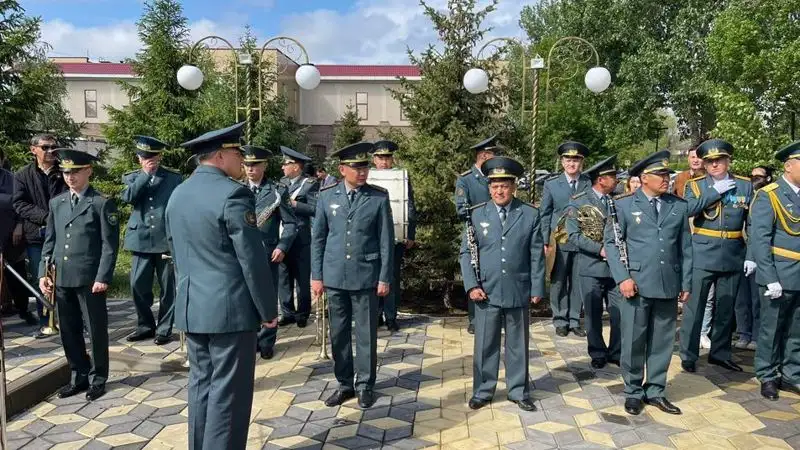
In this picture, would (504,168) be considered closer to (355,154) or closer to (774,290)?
(355,154)

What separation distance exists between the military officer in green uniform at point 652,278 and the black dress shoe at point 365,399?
83.4 inches

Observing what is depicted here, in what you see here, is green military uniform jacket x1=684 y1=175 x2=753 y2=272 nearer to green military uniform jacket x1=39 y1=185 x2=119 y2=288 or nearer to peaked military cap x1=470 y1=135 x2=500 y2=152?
peaked military cap x1=470 y1=135 x2=500 y2=152

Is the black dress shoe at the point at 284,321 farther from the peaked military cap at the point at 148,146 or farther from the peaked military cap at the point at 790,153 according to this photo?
the peaked military cap at the point at 790,153

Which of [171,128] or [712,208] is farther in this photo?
[171,128]

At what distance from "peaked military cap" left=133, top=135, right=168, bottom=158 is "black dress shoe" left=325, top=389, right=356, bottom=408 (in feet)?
10.6

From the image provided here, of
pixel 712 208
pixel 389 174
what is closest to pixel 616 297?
pixel 712 208

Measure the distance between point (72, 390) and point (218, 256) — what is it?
2.83m

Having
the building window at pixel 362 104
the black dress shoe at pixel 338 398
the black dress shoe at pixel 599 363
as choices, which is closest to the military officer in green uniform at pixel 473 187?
the black dress shoe at pixel 599 363

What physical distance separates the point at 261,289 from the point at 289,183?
420 cm

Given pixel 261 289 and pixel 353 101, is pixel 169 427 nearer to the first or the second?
pixel 261 289

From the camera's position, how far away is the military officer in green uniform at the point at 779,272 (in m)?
5.45

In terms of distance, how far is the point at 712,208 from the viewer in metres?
6.20

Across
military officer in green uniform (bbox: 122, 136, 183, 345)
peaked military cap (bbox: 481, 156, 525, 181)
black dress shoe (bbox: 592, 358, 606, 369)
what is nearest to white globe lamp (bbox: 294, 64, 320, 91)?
military officer in green uniform (bbox: 122, 136, 183, 345)

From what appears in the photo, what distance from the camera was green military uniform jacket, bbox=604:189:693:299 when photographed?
5102 mm
